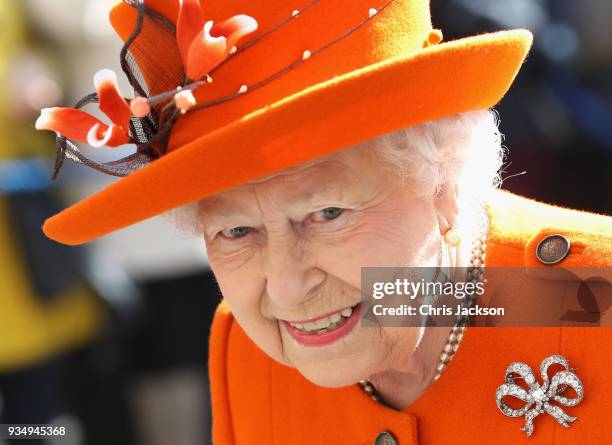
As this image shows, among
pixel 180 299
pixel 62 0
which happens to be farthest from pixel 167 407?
pixel 62 0

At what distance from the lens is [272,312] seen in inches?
101

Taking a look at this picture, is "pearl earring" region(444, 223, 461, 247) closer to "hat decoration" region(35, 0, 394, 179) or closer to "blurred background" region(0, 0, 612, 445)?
"hat decoration" region(35, 0, 394, 179)

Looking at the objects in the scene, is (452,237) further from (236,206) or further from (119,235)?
(119,235)

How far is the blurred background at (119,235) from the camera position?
4969 mm

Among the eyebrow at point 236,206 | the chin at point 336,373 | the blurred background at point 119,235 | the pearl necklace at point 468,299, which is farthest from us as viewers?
the blurred background at point 119,235

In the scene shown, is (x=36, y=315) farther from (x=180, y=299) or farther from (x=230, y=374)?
(x=230, y=374)

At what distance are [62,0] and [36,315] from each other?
1.54 meters

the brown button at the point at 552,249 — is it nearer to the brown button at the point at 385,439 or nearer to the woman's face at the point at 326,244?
the woman's face at the point at 326,244

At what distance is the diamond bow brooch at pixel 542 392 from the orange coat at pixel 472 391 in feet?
0.07

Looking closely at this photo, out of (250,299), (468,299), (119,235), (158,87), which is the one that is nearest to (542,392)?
(468,299)

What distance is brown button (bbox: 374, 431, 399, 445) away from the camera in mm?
2680

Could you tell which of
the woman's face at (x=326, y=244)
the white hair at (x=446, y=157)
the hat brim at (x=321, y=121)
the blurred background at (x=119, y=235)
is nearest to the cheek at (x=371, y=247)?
the woman's face at (x=326, y=244)

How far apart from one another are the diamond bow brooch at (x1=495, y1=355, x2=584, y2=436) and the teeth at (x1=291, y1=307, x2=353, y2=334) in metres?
0.42

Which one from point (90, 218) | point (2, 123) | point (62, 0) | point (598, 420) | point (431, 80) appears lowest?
point (598, 420)
